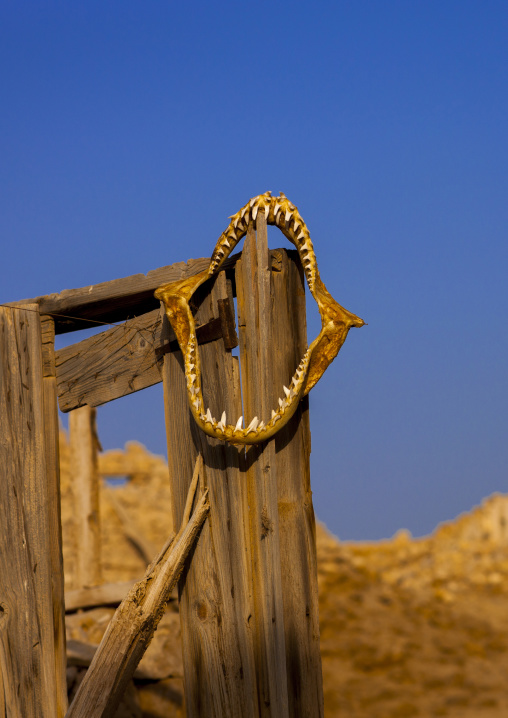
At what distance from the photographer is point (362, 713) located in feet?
29.8

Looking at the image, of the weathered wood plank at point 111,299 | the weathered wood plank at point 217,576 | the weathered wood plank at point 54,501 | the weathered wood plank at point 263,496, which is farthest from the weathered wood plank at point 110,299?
the weathered wood plank at point 263,496

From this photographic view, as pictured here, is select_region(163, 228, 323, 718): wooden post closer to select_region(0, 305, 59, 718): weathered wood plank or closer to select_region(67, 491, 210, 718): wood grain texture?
select_region(67, 491, 210, 718): wood grain texture

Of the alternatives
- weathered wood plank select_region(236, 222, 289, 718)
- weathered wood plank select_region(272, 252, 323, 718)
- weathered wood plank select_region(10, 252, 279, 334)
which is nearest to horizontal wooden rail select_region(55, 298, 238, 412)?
weathered wood plank select_region(10, 252, 279, 334)

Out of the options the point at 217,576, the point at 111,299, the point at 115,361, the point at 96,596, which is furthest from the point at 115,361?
the point at 96,596

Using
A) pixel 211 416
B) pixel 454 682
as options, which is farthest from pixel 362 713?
pixel 211 416

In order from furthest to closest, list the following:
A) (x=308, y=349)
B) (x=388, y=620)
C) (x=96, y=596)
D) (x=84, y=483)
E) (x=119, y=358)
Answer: (x=388, y=620) < (x=84, y=483) < (x=96, y=596) < (x=119, y=358) < (x=308, y=349)

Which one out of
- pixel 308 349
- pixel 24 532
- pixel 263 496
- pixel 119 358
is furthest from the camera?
pixel 24 532

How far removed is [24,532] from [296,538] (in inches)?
69.9

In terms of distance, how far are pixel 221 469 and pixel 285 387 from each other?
574 mm

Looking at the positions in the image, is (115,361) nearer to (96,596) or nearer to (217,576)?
(217,576)

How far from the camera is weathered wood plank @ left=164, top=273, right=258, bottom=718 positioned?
388cm

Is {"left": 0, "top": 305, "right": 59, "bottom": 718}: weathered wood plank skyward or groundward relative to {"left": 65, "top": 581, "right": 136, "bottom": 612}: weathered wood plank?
skyward

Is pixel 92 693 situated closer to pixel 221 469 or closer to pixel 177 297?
pixel 221 469

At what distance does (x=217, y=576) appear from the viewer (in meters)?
3.95
